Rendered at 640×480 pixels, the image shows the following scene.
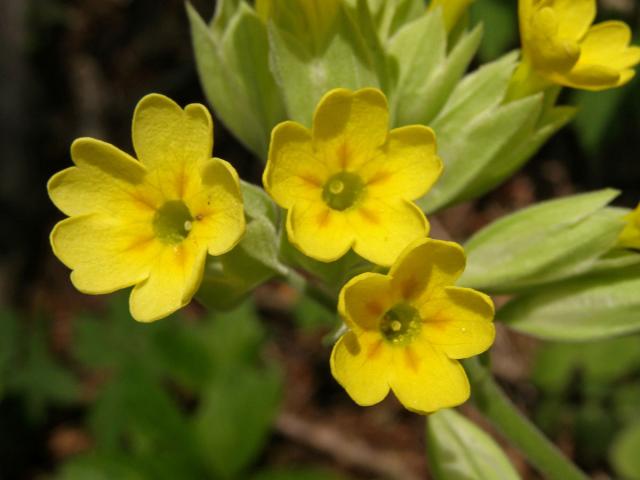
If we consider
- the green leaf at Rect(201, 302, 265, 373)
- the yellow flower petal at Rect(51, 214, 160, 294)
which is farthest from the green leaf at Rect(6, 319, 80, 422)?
the yellow flower petal at Rect(51, 214, 160, 294)

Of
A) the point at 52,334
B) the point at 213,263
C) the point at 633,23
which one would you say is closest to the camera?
the point at 213,263

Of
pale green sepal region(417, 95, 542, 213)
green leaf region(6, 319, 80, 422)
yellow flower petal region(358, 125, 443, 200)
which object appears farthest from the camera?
green leaf region(6, 319, 80, 422)

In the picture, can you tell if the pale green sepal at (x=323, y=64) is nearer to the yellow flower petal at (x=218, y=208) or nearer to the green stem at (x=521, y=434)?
the yellow flower petal at (x=218, y=208)

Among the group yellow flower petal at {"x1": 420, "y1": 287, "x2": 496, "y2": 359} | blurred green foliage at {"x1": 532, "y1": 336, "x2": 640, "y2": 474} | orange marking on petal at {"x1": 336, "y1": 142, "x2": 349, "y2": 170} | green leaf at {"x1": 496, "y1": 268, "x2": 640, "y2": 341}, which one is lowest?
blurred green foliage at {"x1": 532, "y1": 336, "x2": 640, "y2": 474}

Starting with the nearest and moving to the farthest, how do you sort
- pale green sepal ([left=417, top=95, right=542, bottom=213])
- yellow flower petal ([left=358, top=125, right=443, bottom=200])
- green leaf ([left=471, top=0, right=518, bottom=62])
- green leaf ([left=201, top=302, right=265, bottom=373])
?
yellow flower petal ([left=358, top=125, right=443, bottom=200]), pale green sepal ([left=417, top=95, right=542, bottom=213]), green leaf ([left=471, top=0, right=518, bottom=62]), green leaf ([left=201, top=302, right=265, bottom=373])

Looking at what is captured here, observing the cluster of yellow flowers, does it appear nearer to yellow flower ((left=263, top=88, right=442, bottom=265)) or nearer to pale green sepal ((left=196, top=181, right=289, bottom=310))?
yellow flower ((left=263, top=88, right=442, bottom=265))

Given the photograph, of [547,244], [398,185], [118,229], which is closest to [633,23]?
[547,244]

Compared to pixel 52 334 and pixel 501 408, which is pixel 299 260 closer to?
pixel 501 408
